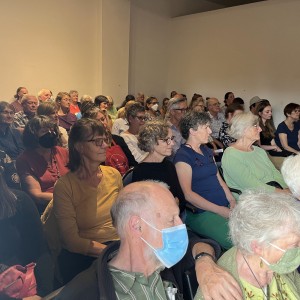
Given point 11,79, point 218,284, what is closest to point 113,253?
point 218,284

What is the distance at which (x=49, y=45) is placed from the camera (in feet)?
22.4

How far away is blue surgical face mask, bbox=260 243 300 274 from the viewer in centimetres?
120

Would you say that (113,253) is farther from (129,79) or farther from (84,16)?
(129,79)

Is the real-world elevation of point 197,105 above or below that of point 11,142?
above

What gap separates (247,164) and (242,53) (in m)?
5.98

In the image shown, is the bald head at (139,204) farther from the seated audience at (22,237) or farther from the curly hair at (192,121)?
the curly hair at (192,121)

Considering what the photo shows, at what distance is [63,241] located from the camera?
1843 millimetres


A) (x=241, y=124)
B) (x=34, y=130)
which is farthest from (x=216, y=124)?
(x=34, y=130)

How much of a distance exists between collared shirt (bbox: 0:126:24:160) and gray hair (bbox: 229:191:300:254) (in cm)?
278

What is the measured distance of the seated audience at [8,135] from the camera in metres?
3.53

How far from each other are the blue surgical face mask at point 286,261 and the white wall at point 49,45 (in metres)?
6.06

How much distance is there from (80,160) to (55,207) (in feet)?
1.06

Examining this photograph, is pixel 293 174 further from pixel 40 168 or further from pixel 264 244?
pixel 40 168

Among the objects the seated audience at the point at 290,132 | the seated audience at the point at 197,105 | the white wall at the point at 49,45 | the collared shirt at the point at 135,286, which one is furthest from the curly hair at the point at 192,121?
the white wall at the point at 49,45
